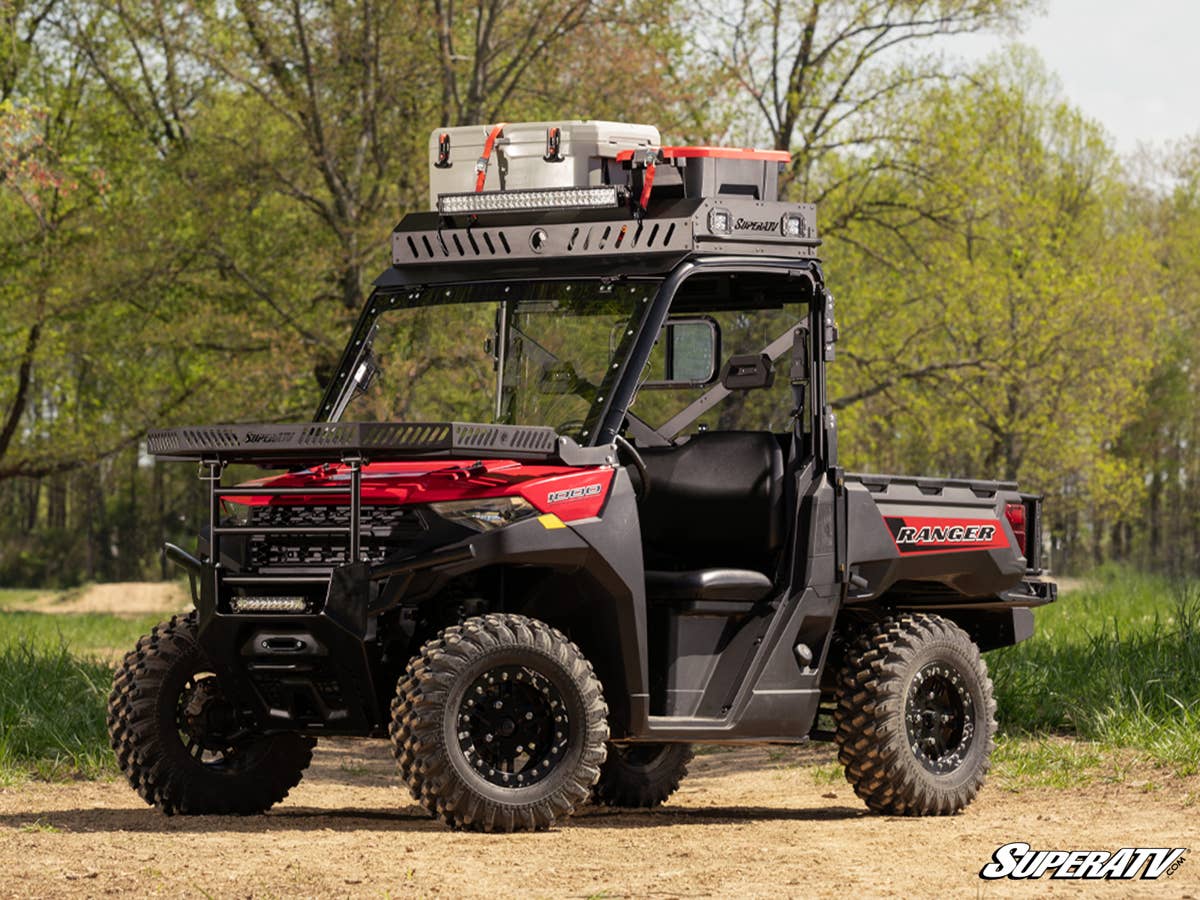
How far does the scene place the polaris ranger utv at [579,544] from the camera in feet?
23.4

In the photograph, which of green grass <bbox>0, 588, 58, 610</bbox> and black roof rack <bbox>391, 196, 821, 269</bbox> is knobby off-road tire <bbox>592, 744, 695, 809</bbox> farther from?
green grass <bbox>0, 588, 58, 610</bbox>

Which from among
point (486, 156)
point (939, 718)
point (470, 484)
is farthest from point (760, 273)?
point (939, 718)

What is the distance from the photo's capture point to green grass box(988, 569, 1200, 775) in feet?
33.6

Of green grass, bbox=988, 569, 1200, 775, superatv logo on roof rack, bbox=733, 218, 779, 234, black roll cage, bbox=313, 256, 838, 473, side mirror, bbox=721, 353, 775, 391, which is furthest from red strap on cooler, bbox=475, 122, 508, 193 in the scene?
green grass, bbox=988, 569, 1200, 775

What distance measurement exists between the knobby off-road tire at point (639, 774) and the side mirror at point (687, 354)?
6.22 ft

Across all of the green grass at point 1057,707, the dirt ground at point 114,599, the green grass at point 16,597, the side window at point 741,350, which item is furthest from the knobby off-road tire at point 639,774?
the green grass at point 16,597

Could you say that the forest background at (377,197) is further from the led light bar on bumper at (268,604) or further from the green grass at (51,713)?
the led light bar on bumper at (268,604)

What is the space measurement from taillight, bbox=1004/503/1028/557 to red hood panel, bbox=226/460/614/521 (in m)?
2.79

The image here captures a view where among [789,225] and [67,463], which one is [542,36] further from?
[789,225]

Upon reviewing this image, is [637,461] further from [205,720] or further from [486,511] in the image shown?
[205,720]

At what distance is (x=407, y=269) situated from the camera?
859 centimetres

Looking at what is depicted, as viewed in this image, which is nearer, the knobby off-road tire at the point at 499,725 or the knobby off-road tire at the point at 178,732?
the knobby off-road tire at the point at 499,725

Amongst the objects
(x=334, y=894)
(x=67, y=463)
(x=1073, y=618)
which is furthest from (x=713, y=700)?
(x=67, y=463)

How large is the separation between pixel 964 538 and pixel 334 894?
429cm
